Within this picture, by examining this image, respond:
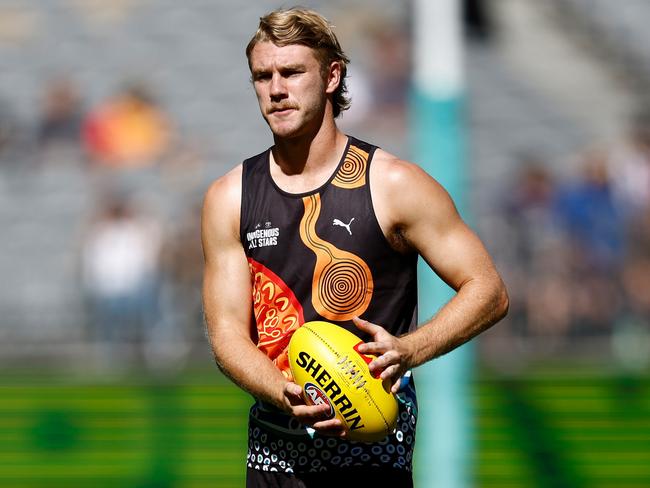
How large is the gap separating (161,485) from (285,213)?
17.3 ft

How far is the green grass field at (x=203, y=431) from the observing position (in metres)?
8.57

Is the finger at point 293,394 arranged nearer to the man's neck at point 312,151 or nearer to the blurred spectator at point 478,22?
the man's neck at point 312,151

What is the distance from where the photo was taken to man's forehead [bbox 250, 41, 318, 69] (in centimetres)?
402

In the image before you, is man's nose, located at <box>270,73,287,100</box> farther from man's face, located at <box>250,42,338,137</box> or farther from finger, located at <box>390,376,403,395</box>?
finger, located at <box>390,376,403,395</box>

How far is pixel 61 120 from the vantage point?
13.2 m

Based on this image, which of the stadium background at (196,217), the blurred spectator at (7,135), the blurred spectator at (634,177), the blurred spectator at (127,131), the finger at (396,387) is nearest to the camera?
the finger at (396,387)

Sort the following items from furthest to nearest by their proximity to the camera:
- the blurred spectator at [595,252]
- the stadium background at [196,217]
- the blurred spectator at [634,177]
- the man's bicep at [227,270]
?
the blurred spectator at [634,177] < the blurred spectator at [595,252] < the stadium background at [196,217] < the man's bicep at [227,270]

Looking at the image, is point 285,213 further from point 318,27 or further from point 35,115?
point 35,115

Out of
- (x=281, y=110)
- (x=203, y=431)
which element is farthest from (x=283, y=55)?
(x=203, y=431)

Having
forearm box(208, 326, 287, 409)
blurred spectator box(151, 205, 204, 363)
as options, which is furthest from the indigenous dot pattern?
blurred spectator box(151, 205, 204, 363)

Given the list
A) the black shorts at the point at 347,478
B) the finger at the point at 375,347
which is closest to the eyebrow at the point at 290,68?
the finger at the point at 375,347

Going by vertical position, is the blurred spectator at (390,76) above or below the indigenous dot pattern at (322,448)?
above

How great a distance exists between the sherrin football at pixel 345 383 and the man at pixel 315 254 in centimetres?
12

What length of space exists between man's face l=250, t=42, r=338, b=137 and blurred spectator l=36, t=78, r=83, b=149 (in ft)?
31.2
